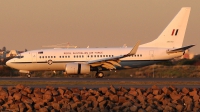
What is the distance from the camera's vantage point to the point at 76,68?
37562 millimetres

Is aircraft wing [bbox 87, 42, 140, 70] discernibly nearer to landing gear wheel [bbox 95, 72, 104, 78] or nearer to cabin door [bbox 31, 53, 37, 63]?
landing gear wheel [bbox 95, 72, 104, 78]

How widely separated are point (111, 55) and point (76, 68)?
11.8ft

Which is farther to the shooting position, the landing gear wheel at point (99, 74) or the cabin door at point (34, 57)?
the cabin door at point (34, 57)

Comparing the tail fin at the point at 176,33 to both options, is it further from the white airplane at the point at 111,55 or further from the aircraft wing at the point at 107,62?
the aircraft wing at the point at 107,62

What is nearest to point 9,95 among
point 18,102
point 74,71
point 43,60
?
point 18,102

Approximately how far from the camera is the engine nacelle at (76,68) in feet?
123

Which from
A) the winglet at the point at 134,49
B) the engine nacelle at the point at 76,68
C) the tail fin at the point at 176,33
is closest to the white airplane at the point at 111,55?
the tail fin at the point at 176,33

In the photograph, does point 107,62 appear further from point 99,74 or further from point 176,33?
point 176,33

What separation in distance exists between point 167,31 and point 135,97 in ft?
71.7

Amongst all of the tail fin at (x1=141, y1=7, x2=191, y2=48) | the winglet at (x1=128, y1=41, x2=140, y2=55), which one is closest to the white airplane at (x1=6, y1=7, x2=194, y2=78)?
the tail fin at (x1=141, y1=7, x2=191, y2=48)

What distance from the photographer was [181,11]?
4066cm

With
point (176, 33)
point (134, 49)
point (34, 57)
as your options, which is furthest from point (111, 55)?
point (34, 57)

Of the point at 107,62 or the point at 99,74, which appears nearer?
the point at 107,62

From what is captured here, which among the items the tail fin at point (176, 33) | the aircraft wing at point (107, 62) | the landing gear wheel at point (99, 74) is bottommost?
the landing gear wheel at point (99, 74)
